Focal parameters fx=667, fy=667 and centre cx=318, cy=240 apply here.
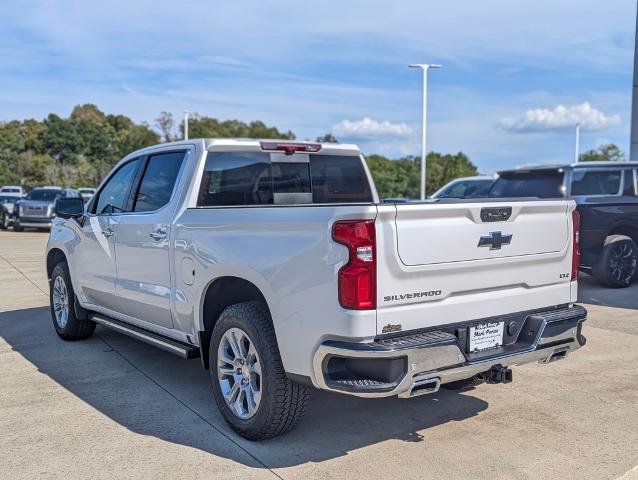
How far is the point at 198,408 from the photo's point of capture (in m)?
4.78

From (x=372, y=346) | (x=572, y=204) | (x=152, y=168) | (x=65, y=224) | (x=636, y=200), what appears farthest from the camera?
(x=636, y=200)

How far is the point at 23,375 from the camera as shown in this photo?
18.5ft

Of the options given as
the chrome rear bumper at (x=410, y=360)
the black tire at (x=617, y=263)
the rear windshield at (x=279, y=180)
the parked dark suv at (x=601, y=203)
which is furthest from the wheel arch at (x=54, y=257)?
the black tire at (x=617, y=263)

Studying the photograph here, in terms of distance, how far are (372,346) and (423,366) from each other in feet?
1.05

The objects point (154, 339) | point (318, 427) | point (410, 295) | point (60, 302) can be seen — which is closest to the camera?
point (410, 295)

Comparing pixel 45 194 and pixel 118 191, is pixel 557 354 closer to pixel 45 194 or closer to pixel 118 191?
pixel 118 191

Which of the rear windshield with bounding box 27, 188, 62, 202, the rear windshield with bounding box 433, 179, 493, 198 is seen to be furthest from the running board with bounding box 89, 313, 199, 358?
the rear windshield with bounding box 27, 188, 62, 202

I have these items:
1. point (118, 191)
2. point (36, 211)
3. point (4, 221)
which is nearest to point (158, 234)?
point (118, 191)

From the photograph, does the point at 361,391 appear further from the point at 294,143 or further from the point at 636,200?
the point at 636,200

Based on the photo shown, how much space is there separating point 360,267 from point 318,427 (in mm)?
1503

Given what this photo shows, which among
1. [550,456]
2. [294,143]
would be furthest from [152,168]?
[550,456]

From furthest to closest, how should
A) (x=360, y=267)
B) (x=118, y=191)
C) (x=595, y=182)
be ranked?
(x=595, y=182), (x=118, y=191), (x=360, y=267)

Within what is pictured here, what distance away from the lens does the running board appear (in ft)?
15.6

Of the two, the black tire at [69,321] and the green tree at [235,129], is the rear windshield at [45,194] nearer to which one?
the black tire at [69,321]
